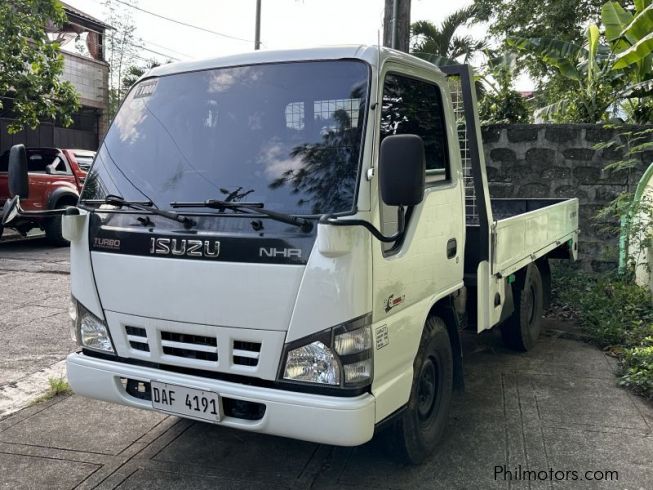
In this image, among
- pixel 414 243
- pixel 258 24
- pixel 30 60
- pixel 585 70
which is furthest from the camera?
pixel 258 24

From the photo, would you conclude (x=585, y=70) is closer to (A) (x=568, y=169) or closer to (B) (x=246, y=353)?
(A) (x=568, y=169)

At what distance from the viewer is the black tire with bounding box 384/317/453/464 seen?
130 inches

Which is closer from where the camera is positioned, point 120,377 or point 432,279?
point 120,377

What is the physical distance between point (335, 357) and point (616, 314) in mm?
4711

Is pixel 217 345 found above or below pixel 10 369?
above

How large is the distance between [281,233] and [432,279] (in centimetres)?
105

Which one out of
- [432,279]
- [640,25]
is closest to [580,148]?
[640,25]

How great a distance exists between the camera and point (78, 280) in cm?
333

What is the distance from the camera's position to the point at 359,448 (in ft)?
12.1

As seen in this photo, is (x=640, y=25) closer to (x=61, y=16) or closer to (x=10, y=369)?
(x=10, y=369)

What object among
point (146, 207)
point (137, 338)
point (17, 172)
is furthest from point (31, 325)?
point (146, 207)

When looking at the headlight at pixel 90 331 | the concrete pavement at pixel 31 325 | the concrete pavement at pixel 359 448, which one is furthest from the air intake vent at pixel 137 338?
the concrete pavement at pixel 31 325

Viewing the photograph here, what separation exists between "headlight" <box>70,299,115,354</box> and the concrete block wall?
625 cm

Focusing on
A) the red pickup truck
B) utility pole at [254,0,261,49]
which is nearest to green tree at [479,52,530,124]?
the red pickup truck
